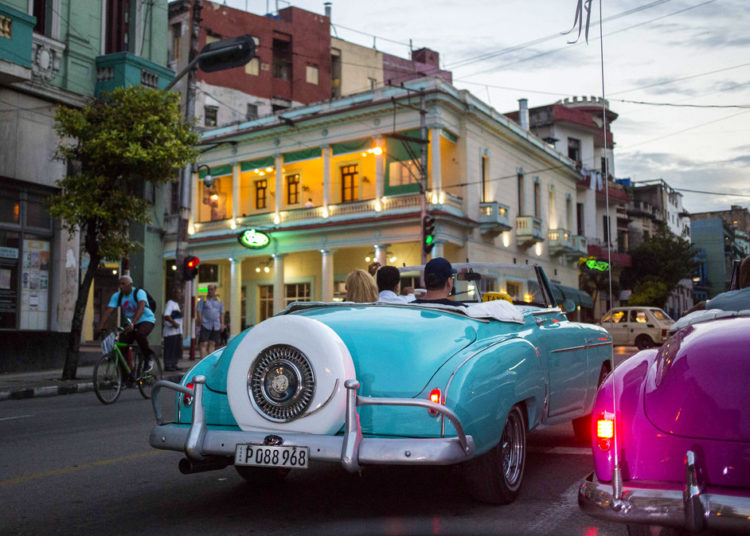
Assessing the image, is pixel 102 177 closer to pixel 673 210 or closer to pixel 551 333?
pixel 551 333

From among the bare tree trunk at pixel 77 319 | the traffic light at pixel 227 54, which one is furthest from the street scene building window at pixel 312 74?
the bare tree trunk at pixel 77 319

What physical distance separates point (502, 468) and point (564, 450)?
2.31 meters

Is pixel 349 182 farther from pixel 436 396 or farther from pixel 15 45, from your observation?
pixel 436 396

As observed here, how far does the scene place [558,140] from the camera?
48.9 meters

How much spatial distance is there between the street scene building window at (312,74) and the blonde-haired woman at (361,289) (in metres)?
46.7

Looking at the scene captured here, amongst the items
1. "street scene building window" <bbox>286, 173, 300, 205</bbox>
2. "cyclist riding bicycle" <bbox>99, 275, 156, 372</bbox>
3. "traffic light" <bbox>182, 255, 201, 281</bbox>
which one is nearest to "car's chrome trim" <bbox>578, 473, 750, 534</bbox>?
"cyclist riding bicycle" <bbox>99, 275, 156, 372</bbox>

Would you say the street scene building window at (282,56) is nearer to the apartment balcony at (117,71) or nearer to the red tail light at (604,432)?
the apartment balcony at (117,71)

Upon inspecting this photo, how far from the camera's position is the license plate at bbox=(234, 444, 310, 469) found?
12.0 feet

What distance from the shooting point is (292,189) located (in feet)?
125

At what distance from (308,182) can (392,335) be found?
3421 cm

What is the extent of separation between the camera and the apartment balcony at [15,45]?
15.5 meters

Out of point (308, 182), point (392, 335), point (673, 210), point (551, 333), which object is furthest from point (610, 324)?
point (673, 210)

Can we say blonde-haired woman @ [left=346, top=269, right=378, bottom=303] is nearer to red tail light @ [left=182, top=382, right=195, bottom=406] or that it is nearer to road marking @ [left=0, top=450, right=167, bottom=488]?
red tail light @ [left=182, top=382, right=195, bottom=406]

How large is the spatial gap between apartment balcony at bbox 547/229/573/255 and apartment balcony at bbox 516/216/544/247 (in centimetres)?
335
